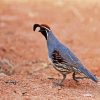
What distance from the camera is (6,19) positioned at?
18828mm

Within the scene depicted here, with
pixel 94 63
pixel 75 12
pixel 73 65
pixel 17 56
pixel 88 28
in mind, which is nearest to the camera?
pixel 73 65

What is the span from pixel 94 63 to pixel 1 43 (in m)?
3.31

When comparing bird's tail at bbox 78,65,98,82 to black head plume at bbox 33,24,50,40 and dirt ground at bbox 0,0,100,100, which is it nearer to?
dirt ground at bbox 0,0,100,100

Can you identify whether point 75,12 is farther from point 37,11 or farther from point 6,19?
point 6,19

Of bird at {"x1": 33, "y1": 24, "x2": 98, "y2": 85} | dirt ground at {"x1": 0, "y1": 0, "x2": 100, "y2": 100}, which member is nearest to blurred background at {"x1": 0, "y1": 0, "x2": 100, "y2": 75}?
dirt ground at {"x1": 0, "y1": 0, "x2": 100, "y2": 100}

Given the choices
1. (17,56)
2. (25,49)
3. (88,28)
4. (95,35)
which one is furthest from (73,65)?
(88,28)

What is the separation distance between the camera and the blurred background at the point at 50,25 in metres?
13.8

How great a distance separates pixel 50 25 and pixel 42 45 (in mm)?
2760

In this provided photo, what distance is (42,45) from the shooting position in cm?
1541

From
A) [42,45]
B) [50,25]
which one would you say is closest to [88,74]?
[42,45]

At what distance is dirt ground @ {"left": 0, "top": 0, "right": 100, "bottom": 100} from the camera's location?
336 inches

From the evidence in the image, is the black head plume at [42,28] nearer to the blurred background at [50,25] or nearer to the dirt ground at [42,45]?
the dirt ground at [42,45]

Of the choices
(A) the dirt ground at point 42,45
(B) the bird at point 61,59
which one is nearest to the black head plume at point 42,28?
(B) the bird at point 61,59

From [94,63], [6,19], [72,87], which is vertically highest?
[6,19]
